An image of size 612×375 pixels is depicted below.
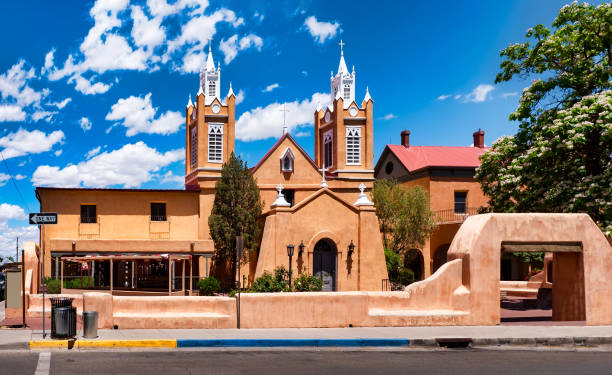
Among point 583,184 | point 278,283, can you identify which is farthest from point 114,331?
point 583,184

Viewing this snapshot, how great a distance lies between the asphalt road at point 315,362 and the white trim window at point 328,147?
30972 mm

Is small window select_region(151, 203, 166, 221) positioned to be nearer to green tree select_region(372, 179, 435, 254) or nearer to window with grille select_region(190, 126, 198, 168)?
window with grille select_region(190, 126, 198, 168)

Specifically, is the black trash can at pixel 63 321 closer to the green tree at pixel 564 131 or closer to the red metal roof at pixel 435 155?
the green tree at pixel 564 131

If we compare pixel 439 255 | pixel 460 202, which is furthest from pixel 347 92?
pixel 439 255

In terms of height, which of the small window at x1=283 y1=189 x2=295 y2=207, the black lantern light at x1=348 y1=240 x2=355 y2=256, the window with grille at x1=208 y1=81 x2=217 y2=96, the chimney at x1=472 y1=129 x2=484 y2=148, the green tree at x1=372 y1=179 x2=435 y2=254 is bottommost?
the black lantern light at x1=348 y1=240 x2=355 y2=256

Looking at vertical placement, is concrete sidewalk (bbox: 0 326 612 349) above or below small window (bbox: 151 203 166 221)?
below

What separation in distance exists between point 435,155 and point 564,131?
86.0 feet

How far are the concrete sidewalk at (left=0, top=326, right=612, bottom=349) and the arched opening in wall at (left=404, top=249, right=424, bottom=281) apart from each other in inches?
948

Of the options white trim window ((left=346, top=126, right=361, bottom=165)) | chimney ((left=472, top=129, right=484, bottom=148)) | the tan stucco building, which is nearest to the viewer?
the tan stucco building

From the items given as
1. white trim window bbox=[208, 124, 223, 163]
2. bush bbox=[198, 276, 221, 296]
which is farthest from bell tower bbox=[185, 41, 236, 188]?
bush bbox=[198, 276, 221, 296]

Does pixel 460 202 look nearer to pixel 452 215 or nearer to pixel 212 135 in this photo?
pixel 452 215

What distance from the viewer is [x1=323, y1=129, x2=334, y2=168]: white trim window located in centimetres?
4481

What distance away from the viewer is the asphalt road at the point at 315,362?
38.0 feet

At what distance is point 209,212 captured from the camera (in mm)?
36969
